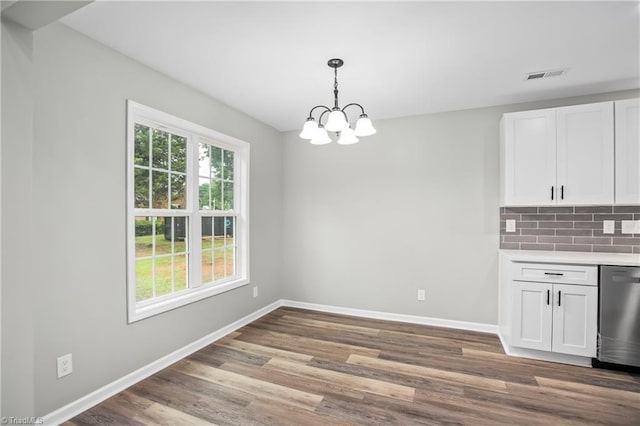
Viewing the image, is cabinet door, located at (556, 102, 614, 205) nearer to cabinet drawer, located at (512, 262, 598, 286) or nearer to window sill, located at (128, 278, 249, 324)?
cabinet drawer, located at (512, 262, 598, 286)

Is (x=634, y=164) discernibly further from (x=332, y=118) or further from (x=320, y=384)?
(x=320, y=384)

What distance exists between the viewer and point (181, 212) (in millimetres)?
2947

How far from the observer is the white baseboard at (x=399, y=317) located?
11.6 ft

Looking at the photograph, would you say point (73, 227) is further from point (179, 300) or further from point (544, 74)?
point (544, 74)

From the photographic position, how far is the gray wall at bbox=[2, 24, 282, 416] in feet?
4.93

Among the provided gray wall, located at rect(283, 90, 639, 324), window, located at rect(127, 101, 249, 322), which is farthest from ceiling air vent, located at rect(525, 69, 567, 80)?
window, located at rect(127, 101, 249, 322)

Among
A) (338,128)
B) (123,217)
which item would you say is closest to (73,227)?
(123,217)

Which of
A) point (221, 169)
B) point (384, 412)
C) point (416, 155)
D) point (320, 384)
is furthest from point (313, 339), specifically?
point (416, 155)

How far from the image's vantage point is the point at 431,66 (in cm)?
257

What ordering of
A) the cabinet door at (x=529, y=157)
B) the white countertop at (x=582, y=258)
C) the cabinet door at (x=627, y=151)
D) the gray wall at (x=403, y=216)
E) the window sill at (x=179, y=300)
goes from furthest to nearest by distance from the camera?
the gray wall at (x=403, y=216), the cabinet door at (x=529, y=157), the cabinet door at (x=627, y=151), the white countertop at (x=582, y=258), the window sill at (x=179, y=300)

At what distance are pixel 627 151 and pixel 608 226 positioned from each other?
2.49 ft

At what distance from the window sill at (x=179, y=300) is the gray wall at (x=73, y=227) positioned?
0.19 feet

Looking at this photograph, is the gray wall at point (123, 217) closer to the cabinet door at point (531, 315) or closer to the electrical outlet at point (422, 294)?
the electrical outlet at point (422, 294)

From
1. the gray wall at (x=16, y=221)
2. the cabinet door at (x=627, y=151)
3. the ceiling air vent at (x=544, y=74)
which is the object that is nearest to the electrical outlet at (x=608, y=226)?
the cabinet door at (x=627, y=151)
